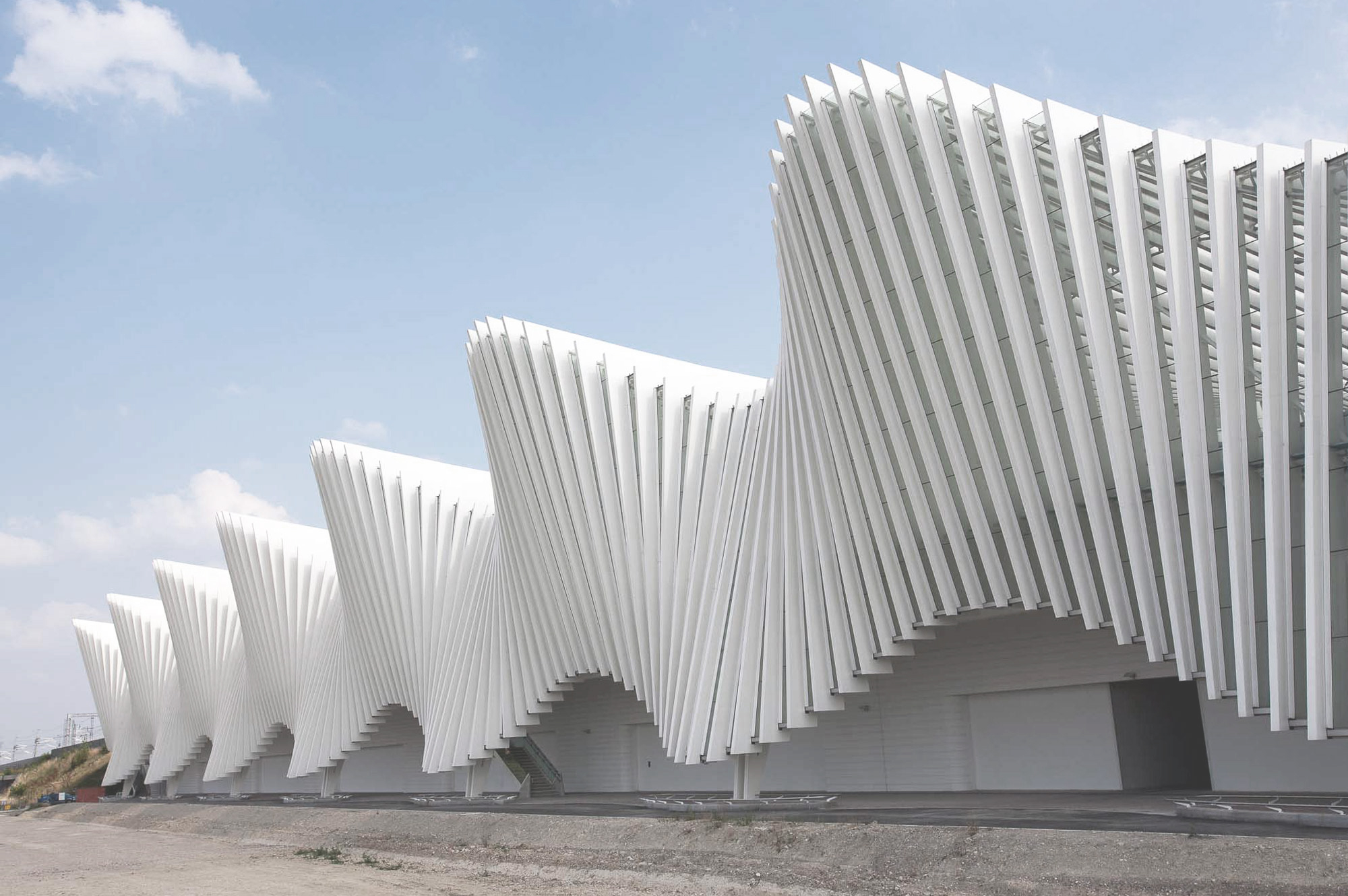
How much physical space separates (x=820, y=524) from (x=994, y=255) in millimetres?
7605

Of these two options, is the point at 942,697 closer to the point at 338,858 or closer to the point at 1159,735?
the point at 1159,735

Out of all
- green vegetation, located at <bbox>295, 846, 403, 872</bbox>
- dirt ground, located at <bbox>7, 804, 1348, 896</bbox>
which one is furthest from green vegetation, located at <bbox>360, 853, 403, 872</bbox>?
dirt ground, located at <bbox>7, 804, 1348, 896</bbox>

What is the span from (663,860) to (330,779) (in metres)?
30.1

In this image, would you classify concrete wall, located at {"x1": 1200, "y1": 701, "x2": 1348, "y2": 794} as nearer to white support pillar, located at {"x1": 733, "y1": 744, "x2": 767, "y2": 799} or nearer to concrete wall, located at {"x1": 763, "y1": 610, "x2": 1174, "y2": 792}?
concrete wall, located at {"x1": 763, "y1": 610, "x2": 1174, "y2": 792}

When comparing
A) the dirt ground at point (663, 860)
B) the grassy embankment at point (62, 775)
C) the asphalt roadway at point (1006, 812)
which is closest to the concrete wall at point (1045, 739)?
the asphalt roadway at point (1006, 812)

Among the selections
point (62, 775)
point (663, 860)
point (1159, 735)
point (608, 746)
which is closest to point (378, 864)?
point (663, 860)

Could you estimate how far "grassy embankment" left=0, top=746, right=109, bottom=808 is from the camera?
8481 cm

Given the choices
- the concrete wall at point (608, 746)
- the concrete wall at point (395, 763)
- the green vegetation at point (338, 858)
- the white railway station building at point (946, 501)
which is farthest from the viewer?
the concrete wall at point (395, 763)

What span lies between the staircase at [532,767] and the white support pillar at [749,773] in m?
14.9

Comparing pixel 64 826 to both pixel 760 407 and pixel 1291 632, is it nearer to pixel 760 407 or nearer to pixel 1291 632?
pixel 760 407

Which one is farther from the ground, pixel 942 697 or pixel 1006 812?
pixel 942 697

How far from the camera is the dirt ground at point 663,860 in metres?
14.2

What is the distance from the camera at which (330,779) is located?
→ 155 feet

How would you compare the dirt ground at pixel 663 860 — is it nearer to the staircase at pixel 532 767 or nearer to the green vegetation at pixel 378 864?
the green vegetation at pixel 378 864
